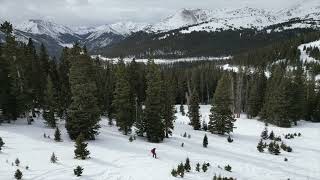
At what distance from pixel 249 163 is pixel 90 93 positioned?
1665 cm

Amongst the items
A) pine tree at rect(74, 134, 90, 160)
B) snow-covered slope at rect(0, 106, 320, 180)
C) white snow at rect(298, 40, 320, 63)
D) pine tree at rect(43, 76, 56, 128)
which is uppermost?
white snow at rect(298, 40, 320, 63)

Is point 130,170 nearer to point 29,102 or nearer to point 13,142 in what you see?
point 13,142

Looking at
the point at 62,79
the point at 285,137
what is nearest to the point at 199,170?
the point at 285,137

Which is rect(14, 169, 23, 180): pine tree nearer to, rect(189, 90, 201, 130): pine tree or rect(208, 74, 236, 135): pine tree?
rect(208, 74, 236, 135): pine tree

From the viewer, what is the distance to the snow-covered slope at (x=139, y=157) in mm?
26562

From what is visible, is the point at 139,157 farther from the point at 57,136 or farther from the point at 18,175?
the point at 18,175

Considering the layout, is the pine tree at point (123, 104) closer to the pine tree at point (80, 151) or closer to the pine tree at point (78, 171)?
the pine tree at point (80, 151)

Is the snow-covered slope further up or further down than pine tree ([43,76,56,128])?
further down

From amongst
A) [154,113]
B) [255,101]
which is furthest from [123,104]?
[255,101]

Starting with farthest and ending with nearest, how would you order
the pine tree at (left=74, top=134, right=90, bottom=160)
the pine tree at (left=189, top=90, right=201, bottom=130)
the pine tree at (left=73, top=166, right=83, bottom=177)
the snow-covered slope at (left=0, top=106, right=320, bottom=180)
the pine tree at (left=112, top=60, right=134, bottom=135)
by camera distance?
the pine tree at (left=189, top=90, right=201, bottom=130) → the pine tree at (left=112, top=60, right=134, bottom=135) → the pine tree at (left=74, top=134, right=90, bottom=160) → the snow-covered slope at (left=0, top=106, right=320, bottom=180) → the pine tree at (left=73, top=166, right=83, bottom=177)

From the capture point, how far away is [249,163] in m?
35.3

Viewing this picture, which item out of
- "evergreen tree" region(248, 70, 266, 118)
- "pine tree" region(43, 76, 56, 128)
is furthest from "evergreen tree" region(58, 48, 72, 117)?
→ "evergreen tree" region(248, 70, 266, 118)

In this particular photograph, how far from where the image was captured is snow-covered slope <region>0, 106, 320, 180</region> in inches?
1046

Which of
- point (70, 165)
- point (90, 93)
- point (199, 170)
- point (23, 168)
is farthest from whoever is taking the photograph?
point (90, 93)
